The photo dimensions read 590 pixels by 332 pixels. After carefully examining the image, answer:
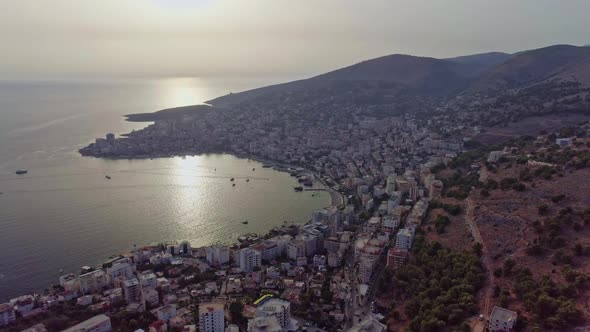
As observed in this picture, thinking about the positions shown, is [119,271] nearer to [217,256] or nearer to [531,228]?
[217,256]

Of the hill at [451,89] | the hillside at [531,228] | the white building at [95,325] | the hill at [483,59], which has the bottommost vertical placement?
the white building at [95,325]

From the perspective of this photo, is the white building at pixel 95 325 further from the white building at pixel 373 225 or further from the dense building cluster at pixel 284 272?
the white building at pixel 373 225

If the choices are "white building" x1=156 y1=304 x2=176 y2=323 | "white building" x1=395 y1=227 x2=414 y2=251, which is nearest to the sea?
"white building" x1=156 y1=304 x2=176 y2=323

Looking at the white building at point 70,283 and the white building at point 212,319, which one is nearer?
the white building at point 212,319

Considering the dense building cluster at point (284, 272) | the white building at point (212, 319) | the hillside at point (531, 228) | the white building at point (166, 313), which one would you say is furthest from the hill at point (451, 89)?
the white building at point (166, 313)

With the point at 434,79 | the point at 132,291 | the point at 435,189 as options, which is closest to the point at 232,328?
the point at 132,291

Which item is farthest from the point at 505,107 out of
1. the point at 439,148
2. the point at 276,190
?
the point at 276,190
